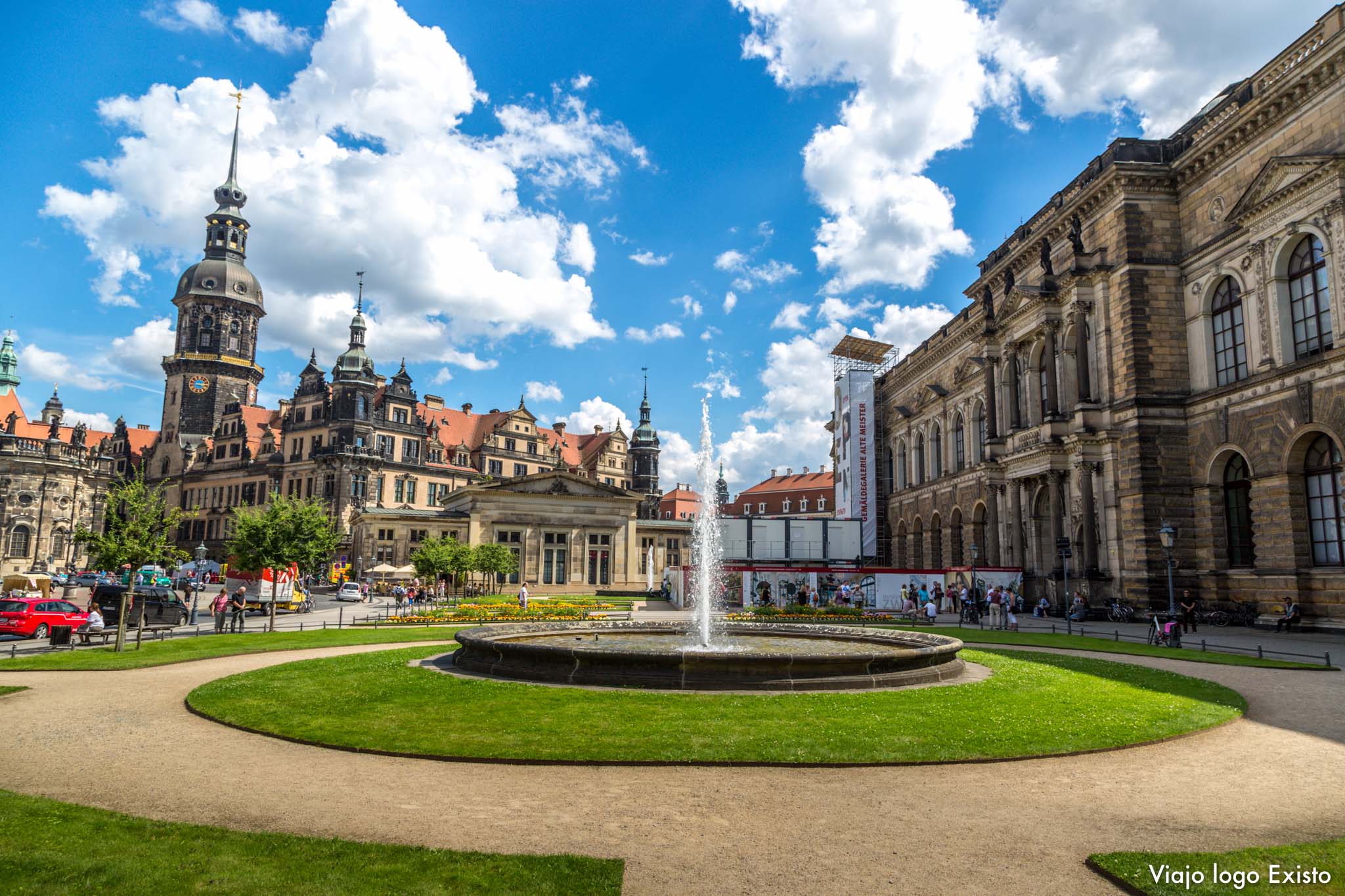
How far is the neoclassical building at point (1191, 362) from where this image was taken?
2834 centimetres

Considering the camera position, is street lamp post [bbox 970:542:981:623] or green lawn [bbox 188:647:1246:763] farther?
street lamp post [bbox 970:542:981:623]

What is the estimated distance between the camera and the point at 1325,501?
28312 mm

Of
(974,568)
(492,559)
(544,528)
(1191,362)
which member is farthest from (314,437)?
(1191,362)

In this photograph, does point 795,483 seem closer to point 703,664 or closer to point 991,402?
point 991,402

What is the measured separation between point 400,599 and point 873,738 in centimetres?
3925

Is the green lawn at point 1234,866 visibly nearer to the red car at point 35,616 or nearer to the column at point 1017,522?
the red car at point 35,616

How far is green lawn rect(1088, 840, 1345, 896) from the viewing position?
20.0ft

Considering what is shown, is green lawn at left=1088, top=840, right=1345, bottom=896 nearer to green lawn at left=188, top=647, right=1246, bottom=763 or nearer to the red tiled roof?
green lawn at left=188, top=647, right=1246, bottom=763

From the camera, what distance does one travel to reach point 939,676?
627 inches

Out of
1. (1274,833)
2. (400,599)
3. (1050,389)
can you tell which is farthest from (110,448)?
(1274,833)

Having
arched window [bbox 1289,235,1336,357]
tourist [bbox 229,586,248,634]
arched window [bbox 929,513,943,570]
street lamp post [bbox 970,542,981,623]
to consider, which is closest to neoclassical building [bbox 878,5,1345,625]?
arched window [bbox 1289,235,1336,357]

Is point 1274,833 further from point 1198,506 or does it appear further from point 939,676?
point 1198,506

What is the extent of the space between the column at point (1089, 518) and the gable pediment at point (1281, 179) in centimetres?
1209

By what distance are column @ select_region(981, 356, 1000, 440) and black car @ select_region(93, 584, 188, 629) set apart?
4278 centimetres
